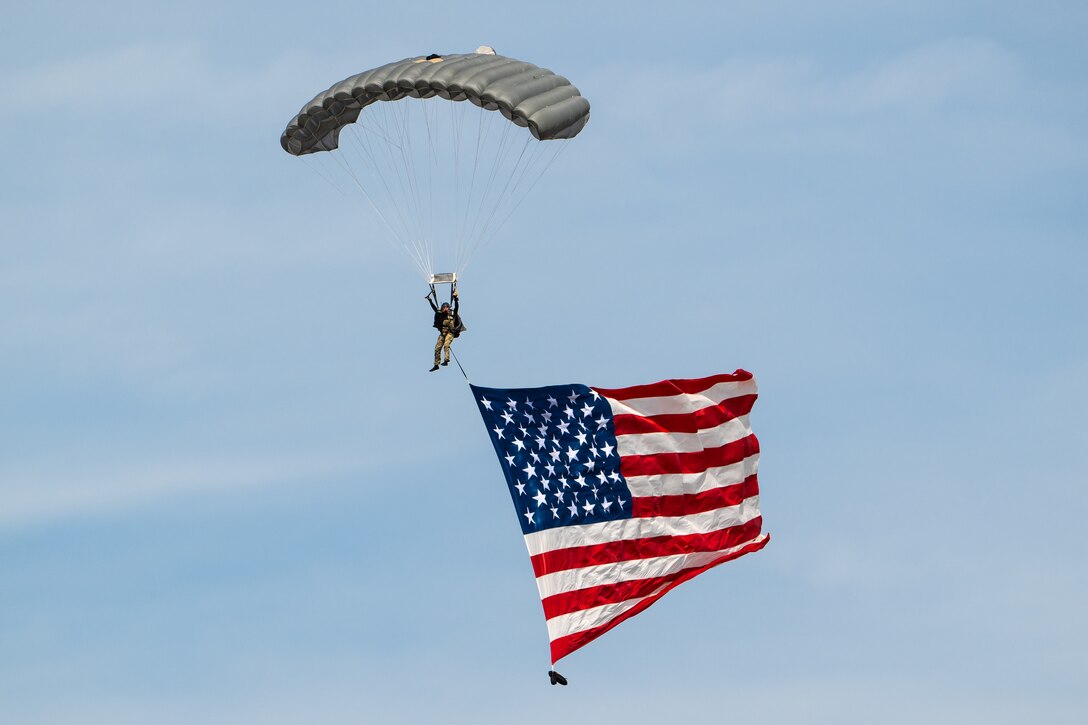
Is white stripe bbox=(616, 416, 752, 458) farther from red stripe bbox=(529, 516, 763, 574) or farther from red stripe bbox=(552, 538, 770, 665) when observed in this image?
red stripe bbox=(552, 538, 770, 665)

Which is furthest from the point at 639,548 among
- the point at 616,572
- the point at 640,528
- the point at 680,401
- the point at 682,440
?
the point at 680,401

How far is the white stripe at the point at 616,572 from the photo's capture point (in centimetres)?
3275

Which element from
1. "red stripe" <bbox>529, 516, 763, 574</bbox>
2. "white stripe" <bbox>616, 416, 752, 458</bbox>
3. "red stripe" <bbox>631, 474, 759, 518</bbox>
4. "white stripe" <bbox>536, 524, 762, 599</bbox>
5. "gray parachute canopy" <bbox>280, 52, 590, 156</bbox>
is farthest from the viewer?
"white stripe" <bbox>616, 416, 752, 458</bbox>

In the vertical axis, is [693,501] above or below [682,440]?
below

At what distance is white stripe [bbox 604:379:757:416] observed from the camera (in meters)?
35.0

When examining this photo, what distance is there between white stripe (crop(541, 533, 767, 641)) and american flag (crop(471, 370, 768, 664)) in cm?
2

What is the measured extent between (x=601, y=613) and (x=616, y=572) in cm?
85

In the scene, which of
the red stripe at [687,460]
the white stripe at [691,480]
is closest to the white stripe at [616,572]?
the white stripe at [691,480]

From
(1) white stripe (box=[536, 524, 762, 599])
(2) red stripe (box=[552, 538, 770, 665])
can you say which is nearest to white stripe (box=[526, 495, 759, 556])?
(1) white stripe (box=[536, 524, 762, 599])

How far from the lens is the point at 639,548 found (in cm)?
3406

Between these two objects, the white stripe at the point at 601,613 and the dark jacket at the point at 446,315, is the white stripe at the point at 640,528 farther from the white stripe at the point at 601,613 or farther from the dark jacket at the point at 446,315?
the dark jacket at the point at 446,315

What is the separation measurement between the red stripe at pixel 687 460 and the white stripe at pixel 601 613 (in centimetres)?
149

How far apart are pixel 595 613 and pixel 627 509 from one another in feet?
6.91

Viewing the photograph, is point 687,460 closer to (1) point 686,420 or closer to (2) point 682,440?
(2) point 682,440
